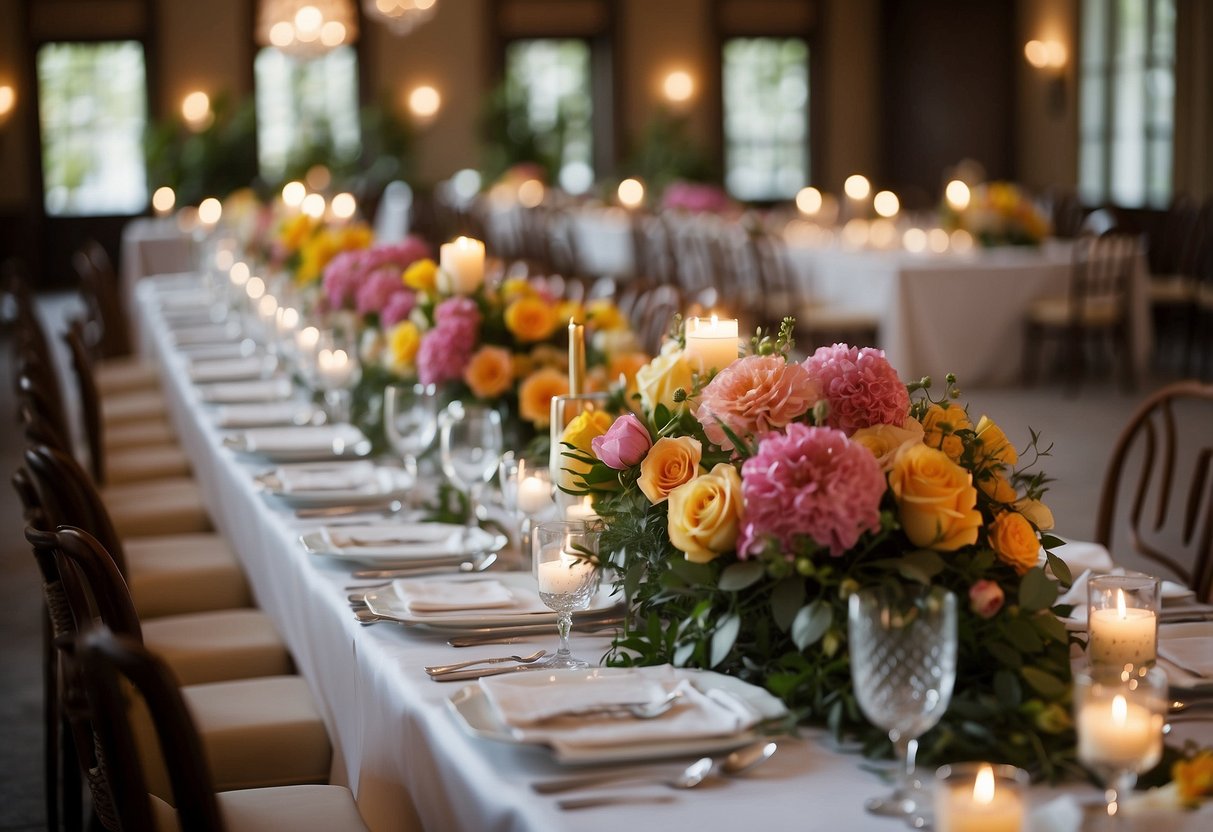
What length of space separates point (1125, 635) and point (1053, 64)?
528 inches

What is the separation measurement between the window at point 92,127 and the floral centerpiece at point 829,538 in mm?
15601

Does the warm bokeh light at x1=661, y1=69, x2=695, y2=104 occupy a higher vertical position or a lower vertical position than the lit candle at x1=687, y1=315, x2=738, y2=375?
higher

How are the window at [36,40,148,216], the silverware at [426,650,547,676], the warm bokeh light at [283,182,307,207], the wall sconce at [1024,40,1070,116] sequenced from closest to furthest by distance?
the silverware at [426,650,547,676]
the warm bokeh light at [283,182,307,207]
the wall sconce at [1024,40,1070,116]
the window at [36,40,148,216]

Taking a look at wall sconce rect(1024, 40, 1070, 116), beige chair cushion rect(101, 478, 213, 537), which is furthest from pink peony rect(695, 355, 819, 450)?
wall sconce rect(1024, 40, 1070, 116)

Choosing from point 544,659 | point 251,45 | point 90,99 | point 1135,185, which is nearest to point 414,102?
point 251,45

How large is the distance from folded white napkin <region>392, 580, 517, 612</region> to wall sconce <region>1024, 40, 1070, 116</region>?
42.7 feet

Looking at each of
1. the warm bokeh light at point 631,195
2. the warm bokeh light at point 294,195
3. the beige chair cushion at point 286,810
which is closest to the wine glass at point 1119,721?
the beige chair cushion at point 286,810

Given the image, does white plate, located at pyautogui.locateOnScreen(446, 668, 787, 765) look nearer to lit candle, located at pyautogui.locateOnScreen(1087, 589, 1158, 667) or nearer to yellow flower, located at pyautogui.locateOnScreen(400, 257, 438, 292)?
lit candle, located at pyautogui.locateOnScreen(1087, 589, 1158, 667)

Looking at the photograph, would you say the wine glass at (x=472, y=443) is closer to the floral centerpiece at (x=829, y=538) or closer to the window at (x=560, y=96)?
the floral centerpiece at (x=829, y=538)

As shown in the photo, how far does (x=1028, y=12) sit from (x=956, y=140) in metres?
1.60

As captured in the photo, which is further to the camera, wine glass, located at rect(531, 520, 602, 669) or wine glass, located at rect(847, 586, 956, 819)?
wine glass, located at rect(531, 520, 602, 669)

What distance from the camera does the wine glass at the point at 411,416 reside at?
9.69 ft

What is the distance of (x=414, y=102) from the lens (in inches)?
667

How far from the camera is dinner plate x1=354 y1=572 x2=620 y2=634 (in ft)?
6.84
